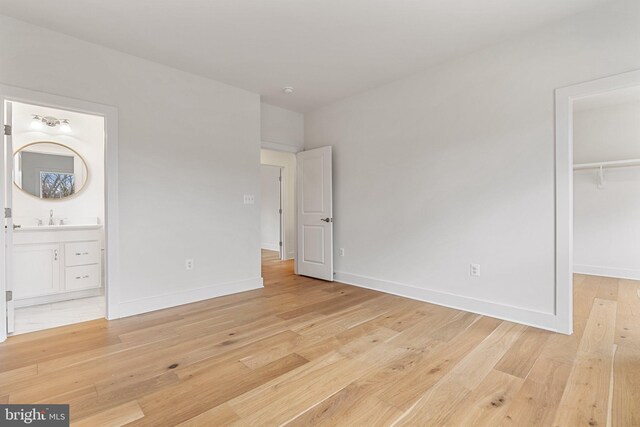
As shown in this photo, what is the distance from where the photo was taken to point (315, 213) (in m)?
4.62

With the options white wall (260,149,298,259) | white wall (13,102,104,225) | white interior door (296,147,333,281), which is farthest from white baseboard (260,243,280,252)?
white wall (13,102,104,225)

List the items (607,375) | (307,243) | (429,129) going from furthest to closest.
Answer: (307,243) → (429,129) → (607,375)

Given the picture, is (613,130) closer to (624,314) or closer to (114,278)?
(624,314)

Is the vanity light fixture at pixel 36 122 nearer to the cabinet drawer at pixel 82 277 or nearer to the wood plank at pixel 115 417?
the cabinet drawer at pixel 82 277

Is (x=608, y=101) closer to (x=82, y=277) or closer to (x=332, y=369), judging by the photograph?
(x=332, y=369)

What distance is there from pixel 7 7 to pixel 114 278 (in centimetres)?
238

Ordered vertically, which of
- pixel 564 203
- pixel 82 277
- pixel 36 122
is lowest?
pixel 82 277

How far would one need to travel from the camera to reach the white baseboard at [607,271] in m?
4.23

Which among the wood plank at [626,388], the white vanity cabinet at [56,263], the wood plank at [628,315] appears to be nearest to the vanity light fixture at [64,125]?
the white vanity cabinet at [56,263]

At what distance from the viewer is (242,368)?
2002 mm

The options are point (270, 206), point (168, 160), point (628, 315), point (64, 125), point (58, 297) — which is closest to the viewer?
point (628, 315)

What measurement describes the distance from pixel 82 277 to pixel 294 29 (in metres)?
3.76

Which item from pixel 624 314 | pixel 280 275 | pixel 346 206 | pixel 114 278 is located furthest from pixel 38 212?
pixel 624 314

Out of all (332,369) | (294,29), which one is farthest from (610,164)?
(332,369)
